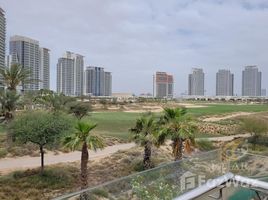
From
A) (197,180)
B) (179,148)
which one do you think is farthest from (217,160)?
(179,148)

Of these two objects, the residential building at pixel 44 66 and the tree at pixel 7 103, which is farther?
the residential building at pixel 44 66

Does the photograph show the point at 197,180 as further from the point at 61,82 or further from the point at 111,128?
the point at 61,82

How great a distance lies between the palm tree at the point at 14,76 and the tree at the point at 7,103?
217 cm

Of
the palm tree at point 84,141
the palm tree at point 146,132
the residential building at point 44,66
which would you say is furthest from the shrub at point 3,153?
the residential building at point 44,66

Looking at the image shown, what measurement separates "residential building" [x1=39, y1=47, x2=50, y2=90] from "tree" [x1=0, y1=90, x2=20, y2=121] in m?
88.2

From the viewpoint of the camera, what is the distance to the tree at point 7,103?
29484 mm

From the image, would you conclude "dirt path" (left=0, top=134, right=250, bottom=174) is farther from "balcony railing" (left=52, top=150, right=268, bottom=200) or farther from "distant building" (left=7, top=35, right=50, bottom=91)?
"distant building" (left=7, top=35, right=50, bottom=91)

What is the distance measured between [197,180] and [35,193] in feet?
53.3

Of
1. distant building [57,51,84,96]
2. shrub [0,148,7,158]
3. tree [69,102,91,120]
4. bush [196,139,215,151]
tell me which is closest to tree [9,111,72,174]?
shrub [0,148,7,158]

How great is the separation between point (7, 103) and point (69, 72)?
143869 mm

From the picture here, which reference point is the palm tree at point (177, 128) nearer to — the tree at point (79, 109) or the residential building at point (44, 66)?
the tree at point (79, 109)

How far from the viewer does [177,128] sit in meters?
19.7

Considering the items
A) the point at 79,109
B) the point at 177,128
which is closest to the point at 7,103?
the point at 177,128
